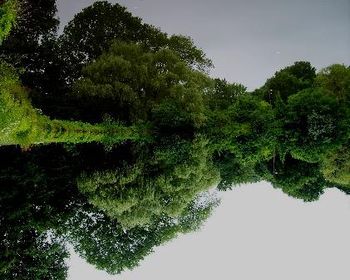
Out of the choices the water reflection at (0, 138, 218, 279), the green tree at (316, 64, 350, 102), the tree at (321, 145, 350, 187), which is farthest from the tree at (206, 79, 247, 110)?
the tree at (321, 145, 350, 187)

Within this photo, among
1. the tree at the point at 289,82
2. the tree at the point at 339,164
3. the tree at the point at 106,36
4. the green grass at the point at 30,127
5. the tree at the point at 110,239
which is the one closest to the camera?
the green grass at the point at 30,127

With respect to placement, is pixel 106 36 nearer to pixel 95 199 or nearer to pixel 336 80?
pixel 95 199

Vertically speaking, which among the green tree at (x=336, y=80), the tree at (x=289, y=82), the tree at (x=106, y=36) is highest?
the tree at (x=106, y=36)

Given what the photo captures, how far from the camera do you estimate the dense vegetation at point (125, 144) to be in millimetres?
25047

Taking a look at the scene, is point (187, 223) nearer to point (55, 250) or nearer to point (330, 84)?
point (55, 250)

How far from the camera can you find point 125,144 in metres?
27.5

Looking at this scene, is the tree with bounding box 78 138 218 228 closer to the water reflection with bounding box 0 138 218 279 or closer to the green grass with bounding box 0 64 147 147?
the water reflection with bounding box 0 138 218 279

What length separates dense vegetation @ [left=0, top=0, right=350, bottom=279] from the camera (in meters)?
25.0

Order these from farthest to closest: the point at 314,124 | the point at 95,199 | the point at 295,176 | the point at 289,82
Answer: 1. the point at 289,82
2. the point at 295,176
3. the point at 314,124
4. the point at 95,199

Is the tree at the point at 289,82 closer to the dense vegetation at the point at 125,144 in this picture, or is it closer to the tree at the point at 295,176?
the dense vegetation at the point at 125,144

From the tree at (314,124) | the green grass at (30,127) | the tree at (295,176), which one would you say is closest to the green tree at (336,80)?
the tree at (314,124)

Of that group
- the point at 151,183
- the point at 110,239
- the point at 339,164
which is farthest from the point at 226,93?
the point at 110,239

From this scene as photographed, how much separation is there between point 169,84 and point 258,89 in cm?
1224

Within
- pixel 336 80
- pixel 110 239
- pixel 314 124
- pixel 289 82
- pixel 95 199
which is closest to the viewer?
pixel 95 199
